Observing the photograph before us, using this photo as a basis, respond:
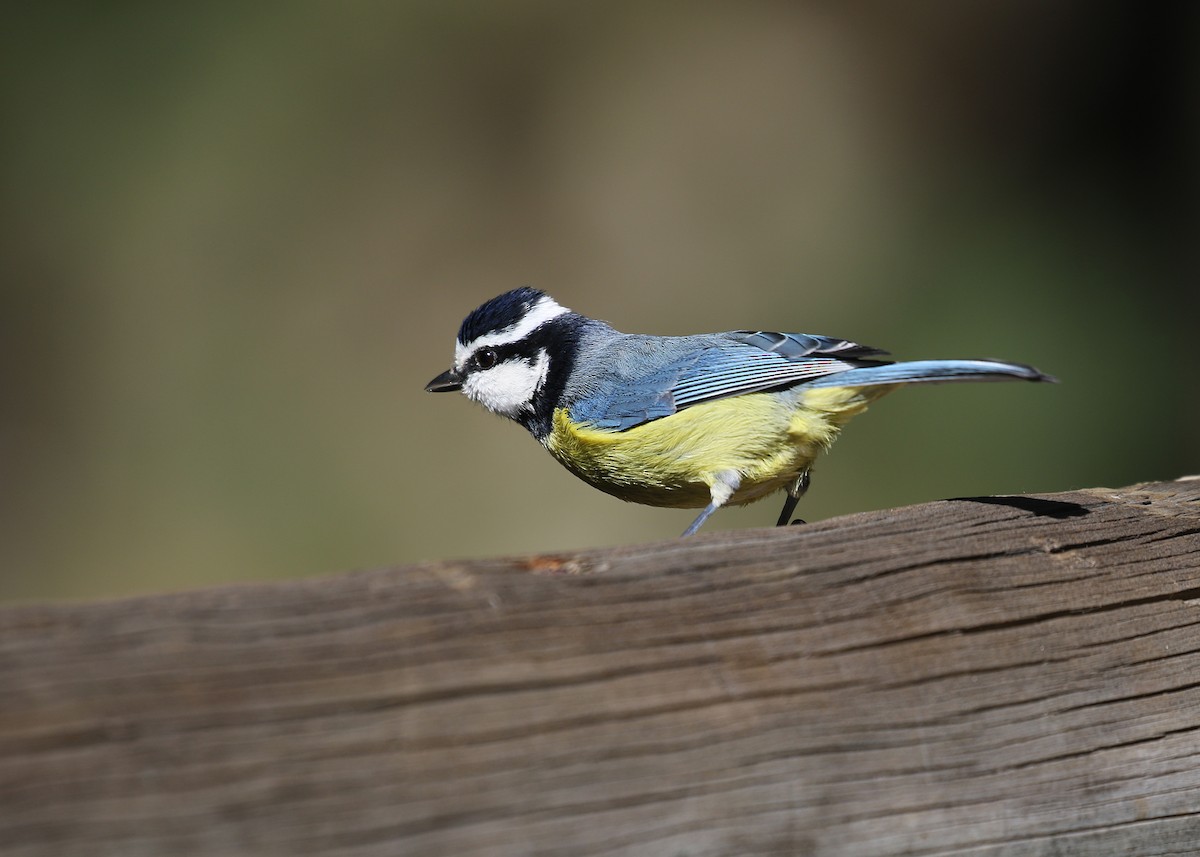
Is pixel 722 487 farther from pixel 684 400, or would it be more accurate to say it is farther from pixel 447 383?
pixel 447 383

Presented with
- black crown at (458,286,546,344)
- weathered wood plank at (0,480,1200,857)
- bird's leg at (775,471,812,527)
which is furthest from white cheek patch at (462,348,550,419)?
weathered wood plank at (0,480,1200,857)

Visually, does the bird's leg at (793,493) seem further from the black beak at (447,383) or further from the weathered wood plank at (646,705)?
the weathered wood plank at (646,705)

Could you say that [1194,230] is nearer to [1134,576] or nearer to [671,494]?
[671,494]

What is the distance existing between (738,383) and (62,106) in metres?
4.04

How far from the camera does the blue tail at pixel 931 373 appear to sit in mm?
2195

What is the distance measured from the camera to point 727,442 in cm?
324

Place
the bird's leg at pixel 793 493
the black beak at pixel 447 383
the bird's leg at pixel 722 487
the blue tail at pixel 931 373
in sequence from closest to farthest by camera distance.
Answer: the blue tail at pixel 931 373 → the bird's leg at pixel 722 487 → the bird's leg at pixel 793 493 → the black beak at pixel 447 383

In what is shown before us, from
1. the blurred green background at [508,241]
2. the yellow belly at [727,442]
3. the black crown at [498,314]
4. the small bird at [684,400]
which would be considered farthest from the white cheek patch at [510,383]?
the blurred green background at [508,241]

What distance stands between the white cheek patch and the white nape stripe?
0.22ft

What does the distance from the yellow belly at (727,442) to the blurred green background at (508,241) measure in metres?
2.14

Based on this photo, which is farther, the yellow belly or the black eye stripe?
the black eye stripe

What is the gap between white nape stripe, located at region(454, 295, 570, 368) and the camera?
3.72 m

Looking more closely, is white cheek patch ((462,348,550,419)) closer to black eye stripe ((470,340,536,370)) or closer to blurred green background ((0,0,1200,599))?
black eye stripe ((470,340,536,370))

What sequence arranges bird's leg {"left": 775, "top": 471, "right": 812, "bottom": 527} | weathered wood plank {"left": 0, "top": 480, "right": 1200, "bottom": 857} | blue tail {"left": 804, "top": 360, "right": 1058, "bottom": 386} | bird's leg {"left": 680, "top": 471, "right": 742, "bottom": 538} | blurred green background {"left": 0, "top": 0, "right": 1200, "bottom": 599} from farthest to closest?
blurred green background {"left": 0, "top": 0, "right": 1200, "bottom": 599}
bird's leg {"left": 775, "top": 471, "right": 812, "bottom": 527}
bird's leg {"left": 680, "top": 471, "right": 742, "bottom": 538}
blue tail {"left": 804, "top": 360, "right": 1058, "bottom": 386}
weathered wood plank {"left": 0, "top": 480, "right": 1200, "bottom": 857}
